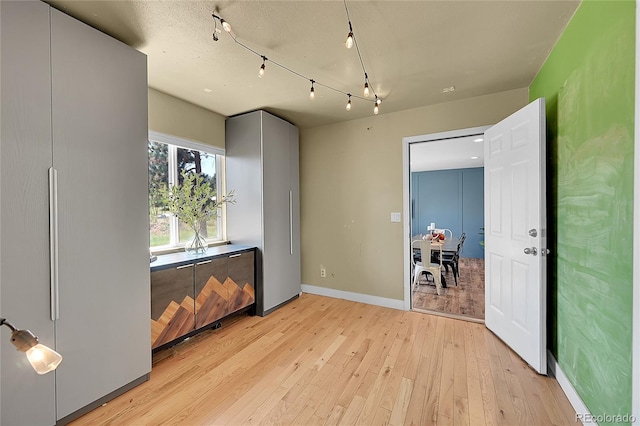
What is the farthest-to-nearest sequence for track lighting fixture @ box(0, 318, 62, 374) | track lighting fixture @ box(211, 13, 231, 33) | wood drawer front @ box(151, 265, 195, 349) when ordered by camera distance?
wood drawer front @ box(151, 265, 195, 349) → track lighting fixture @ box(211, 13, 231, 33) → track lighting fixture @ box(0, 318, 62, 374)

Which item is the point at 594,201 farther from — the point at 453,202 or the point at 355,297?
the point at 453,202

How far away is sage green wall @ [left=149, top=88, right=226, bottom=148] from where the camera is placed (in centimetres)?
269

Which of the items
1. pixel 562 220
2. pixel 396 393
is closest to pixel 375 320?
pixel 396 393

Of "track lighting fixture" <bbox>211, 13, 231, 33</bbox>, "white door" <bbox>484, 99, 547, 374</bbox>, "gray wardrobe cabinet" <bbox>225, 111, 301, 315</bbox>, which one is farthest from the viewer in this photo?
"gray wardrobe cabinet" <bbox>225, 111, 301, 315</bbox>

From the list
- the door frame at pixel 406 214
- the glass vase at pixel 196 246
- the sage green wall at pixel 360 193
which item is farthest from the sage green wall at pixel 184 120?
the door frame at pixel 406 214

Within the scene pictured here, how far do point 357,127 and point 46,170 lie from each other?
122 inches

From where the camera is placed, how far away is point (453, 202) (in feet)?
24.5

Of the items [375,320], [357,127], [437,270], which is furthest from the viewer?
[437,270]

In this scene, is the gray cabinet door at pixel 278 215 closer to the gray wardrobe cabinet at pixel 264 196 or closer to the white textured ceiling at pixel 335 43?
the gray wardrobe cabinet at pixel 264 196

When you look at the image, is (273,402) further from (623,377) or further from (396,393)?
(623,377)

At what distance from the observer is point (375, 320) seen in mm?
3059

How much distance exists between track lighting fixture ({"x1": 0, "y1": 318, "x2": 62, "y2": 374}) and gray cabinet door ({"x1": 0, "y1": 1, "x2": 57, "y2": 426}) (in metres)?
0.89

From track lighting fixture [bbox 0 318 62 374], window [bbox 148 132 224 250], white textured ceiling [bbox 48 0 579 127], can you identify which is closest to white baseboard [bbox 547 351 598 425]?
white textured ceiling [bbox 48 0 579 127]

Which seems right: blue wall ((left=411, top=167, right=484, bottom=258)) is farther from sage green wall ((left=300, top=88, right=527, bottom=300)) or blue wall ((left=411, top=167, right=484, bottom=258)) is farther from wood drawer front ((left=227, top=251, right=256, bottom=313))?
wood drawer front ((left=227, top=251, right=256, bottom=313))
